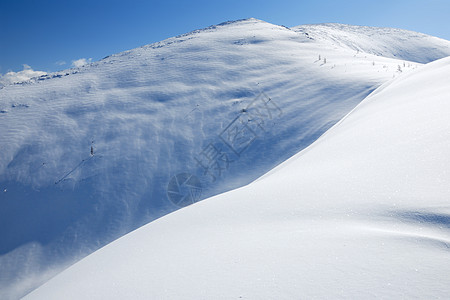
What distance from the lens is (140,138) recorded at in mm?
8312

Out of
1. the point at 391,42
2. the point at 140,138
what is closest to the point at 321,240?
the point at 140,138

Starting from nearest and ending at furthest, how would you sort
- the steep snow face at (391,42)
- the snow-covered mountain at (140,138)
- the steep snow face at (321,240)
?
the steep snow face at (321,240) → the snow-covered mountain at (140,138) → the steep snow face at (391,42)

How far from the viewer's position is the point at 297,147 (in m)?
7.11

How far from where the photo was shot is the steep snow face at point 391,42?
29.9 meters

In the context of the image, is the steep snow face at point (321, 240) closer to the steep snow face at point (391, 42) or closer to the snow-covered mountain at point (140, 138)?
the snow-covered mountain at point (140, 138)

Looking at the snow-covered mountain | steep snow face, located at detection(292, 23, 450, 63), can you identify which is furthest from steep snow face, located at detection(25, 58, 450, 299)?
steep snow face, located at detection(292, 23, 450, 63)

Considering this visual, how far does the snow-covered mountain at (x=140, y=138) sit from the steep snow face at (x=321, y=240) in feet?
12.8

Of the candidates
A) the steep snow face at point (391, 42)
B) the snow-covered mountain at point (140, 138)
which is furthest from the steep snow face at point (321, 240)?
the steep snow face at point (391, 42)

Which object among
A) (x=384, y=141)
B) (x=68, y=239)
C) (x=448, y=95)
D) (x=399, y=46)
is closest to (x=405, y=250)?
(x=384, y=141)

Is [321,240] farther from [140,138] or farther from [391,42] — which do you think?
[391,42]

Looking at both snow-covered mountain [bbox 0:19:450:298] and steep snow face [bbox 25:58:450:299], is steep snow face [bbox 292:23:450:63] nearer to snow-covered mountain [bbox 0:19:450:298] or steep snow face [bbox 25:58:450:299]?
snow-covered mountain [bbox 0:19:450:298]

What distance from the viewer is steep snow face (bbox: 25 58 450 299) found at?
1.23 m

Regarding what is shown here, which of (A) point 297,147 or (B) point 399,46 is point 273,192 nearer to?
(A) point 297,147

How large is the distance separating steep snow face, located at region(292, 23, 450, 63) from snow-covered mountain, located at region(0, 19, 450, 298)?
68.6 ft
